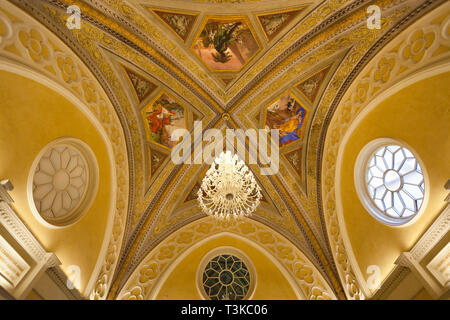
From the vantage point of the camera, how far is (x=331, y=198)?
32.4 feet

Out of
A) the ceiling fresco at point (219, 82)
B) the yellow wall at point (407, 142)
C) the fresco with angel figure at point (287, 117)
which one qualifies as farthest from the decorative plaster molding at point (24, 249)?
the yellow wall at point (407, 142)

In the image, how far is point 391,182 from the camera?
8039mm

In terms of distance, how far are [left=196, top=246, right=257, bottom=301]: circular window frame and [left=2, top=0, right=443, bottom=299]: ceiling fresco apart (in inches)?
60.5

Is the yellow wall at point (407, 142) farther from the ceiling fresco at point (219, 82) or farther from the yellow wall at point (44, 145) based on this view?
the yellow wall at point (44, 145)

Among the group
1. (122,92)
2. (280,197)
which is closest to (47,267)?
(122,92)

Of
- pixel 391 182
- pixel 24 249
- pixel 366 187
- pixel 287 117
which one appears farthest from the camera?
pixel 287 117

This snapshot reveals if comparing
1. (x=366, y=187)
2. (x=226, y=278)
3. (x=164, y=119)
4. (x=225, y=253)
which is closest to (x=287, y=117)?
(x=366, y=187)

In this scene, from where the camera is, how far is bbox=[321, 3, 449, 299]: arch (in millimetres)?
6418

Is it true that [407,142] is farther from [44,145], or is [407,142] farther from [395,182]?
[44,145]

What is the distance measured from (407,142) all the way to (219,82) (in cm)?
569

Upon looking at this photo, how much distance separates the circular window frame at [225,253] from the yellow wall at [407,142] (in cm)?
393

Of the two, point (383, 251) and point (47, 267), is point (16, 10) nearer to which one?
point (47, 267)
